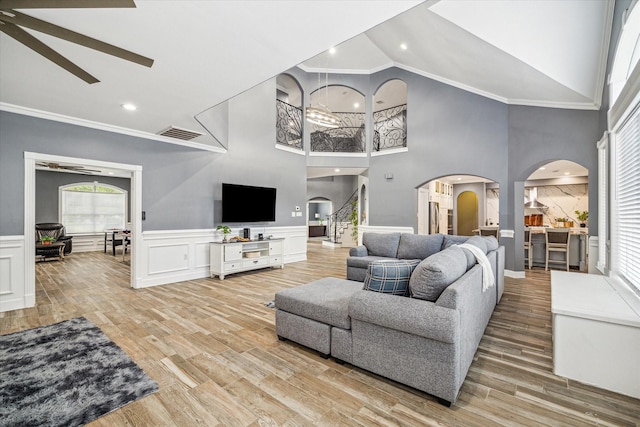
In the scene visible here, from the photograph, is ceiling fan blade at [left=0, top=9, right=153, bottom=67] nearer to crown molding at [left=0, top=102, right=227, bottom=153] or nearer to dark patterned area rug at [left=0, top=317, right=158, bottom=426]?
dark patterned area rug at [left=0, top=317, right=158, bottom=426]

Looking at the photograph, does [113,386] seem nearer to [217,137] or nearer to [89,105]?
[89,105]

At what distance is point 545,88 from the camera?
16.0 ft

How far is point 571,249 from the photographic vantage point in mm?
6590

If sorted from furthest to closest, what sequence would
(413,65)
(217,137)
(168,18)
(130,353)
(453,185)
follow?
(453,185) < (413,65) < (217,137) < (130,353) < (168,18)

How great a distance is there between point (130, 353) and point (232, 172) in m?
4.13

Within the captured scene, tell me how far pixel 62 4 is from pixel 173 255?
4.30 meters

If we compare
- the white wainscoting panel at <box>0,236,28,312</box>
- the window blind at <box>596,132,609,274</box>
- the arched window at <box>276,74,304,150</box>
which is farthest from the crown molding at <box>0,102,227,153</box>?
the window blind at <box>596,132,609,274</box>

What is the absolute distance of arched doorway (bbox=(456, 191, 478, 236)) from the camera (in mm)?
11250

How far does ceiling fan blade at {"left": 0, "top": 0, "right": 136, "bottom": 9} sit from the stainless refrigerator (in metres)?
9.04

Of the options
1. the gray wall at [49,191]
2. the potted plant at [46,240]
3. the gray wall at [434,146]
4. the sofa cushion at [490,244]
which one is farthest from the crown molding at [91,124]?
the gray wall at [49,191]

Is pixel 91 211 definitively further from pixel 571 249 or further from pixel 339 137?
pixel 571 249

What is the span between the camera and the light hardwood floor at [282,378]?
1.80m

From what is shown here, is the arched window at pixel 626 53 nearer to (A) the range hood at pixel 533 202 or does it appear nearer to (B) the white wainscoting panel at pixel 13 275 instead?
(A) the range hood at pixel 533 202

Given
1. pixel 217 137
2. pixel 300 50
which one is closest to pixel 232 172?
pixel 217 137
